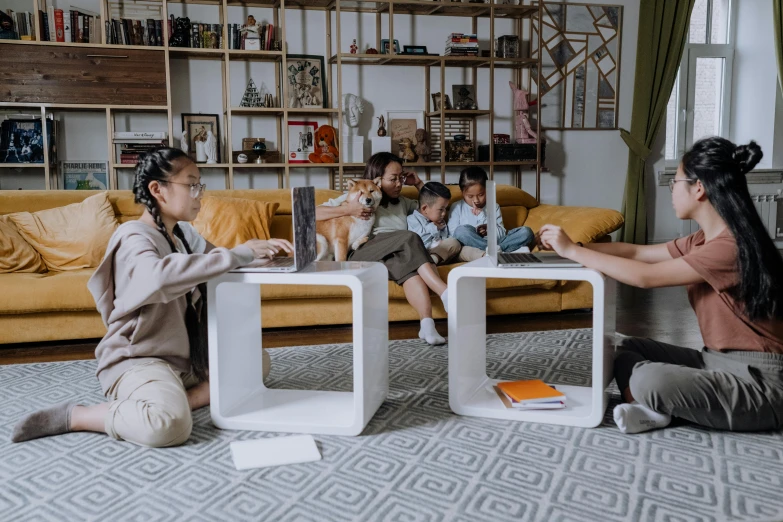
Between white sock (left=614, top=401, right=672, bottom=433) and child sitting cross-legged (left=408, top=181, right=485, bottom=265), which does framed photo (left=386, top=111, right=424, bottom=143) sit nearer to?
child sitting cross-legged (left=408, top=181, right=485, bottom=265)

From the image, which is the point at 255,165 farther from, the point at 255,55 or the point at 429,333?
the point at 429,333

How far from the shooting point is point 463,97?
18.2 ft

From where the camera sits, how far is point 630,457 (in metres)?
1.74

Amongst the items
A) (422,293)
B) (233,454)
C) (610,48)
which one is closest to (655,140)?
(610,48)

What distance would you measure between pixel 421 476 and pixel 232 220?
205 centimetres

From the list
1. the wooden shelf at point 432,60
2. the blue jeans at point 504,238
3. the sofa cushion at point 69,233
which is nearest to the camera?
the sofa cushion at point 69,233

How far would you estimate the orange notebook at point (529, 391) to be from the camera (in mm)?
2014

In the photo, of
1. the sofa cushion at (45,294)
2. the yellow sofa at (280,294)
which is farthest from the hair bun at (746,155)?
the sofa cushion at (45,294)

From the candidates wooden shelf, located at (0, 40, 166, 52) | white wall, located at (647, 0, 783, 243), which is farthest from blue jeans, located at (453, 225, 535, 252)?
white wall, located at (647, 0, 783, 243)

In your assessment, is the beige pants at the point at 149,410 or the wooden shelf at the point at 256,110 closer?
the beige pants at the point at 149,410

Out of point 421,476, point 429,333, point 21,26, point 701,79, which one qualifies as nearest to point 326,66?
point 21,26

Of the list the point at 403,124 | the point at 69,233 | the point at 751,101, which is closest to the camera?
the point at 69,233

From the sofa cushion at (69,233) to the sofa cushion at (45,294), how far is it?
0.27 meters

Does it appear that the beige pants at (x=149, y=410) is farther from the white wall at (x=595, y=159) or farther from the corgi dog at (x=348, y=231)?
the white wall at (x=595, y=159)
